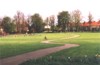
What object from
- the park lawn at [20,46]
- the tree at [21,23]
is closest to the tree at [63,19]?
the tree at [21,23]

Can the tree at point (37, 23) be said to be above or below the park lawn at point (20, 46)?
above

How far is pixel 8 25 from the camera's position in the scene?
16203 millimetres

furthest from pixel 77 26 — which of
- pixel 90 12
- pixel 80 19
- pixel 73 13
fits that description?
pixel 90 12

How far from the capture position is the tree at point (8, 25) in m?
15.2

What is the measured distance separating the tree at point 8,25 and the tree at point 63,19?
8.57 feet

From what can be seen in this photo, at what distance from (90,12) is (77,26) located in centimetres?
357

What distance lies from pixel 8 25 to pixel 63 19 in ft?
10.0

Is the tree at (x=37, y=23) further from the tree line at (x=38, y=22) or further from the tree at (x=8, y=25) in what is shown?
the tree at (x=8, y=25)

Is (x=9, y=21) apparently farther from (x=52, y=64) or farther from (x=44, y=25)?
(x=52, y=64)

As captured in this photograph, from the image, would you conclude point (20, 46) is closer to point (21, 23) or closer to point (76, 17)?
point (21, 23)

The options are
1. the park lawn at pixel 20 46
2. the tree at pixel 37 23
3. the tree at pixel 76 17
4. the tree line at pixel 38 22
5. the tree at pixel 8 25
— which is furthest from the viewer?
the park lawn at pixel 20 46

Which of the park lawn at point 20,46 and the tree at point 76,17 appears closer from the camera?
the tree at point 76,17

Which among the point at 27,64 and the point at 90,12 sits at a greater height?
Result: the point at 90,12

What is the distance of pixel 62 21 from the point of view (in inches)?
614
